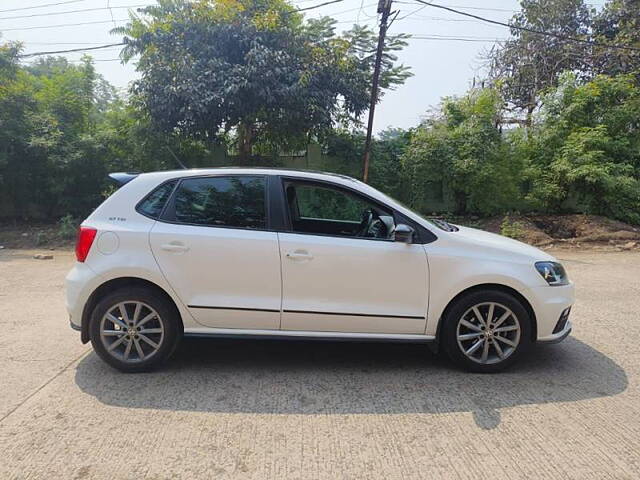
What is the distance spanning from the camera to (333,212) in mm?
4496

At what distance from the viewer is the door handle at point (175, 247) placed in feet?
11.5

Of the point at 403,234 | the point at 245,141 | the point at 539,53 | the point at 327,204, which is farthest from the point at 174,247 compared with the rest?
the point at 539,53

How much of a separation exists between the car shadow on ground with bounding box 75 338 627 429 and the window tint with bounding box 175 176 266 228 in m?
1.23

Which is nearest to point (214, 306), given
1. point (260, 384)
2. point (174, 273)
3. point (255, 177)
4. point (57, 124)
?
point (174, 273)

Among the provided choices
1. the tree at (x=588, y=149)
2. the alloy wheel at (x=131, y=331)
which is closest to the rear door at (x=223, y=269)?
the alloy wheel at (x=131, y=331)

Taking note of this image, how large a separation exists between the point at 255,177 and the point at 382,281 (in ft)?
4.49

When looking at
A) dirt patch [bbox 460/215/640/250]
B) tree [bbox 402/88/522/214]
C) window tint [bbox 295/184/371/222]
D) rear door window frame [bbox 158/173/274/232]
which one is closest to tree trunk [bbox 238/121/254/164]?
tree [bbox 402/88/522/214]

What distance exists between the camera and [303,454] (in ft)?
8.53

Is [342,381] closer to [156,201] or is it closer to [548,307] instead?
[548,307]

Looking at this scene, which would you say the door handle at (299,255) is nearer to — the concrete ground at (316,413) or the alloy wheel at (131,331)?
the concrete ground at (316,413)

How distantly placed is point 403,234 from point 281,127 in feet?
26.8

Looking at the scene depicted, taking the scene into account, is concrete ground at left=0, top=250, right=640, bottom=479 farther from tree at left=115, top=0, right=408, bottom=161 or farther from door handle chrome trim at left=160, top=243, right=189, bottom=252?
tree at left=115, top=0, right=408, bottom=161

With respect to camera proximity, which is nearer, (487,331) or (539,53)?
Answer: (487,331)

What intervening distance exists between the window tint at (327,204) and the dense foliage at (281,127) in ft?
20.7
